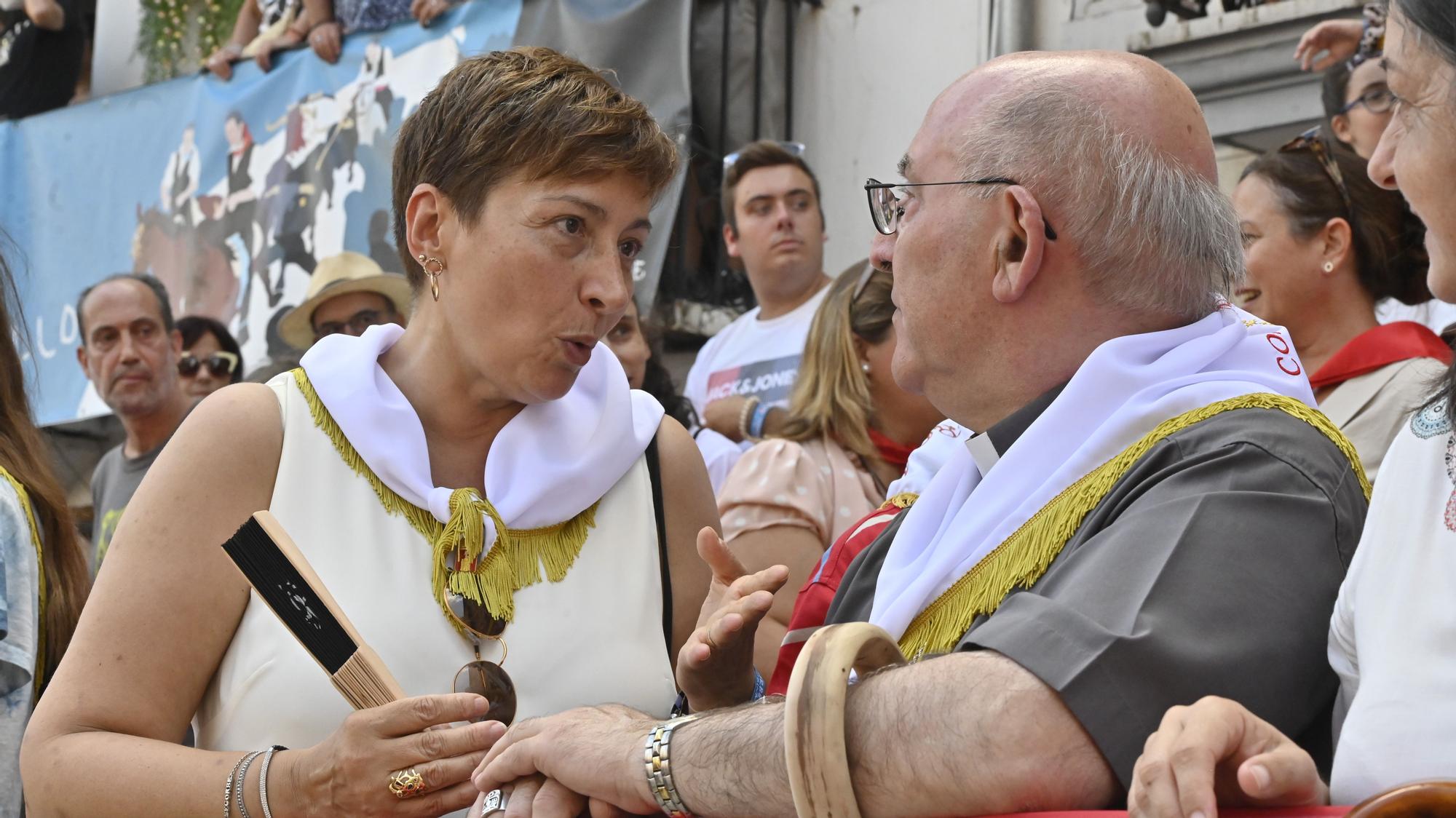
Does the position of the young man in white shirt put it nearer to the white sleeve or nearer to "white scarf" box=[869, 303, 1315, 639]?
"white scarf" box=[869, 303, 1315, 639]

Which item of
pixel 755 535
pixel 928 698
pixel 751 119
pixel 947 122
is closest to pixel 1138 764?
pixel 928 698

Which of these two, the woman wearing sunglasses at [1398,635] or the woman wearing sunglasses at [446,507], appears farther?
the woman wearing sunglasses at [446,507]

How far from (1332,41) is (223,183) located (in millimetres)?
5840

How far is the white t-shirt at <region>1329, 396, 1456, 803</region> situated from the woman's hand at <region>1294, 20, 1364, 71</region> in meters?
3.74

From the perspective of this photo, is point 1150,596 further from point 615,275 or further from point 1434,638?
point 615,275

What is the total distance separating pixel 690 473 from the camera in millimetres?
2762

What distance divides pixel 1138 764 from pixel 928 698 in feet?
0.95

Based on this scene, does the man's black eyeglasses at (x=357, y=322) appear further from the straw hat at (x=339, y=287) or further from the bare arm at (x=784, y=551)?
the bare arm at (x=784, y=551)

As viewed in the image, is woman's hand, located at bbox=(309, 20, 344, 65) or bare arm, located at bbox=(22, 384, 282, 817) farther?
woman's hand, located at bbox=(309, 20, 344, 65)

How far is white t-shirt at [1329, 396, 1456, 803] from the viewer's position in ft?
4.79

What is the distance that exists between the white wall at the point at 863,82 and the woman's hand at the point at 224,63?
10.3 feet

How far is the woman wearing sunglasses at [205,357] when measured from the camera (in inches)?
259

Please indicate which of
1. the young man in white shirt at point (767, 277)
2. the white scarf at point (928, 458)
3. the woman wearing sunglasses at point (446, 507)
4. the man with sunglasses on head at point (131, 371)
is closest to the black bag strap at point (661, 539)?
the woman wearing sunglasses at point (446, 507)

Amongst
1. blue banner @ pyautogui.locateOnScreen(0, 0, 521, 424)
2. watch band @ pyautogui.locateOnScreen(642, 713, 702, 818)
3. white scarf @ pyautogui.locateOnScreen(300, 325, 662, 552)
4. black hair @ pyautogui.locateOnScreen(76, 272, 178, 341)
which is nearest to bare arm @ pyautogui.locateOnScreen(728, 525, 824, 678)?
white scarf @ pyautogui.locateOnScreen(300, 325, 662, 552)
